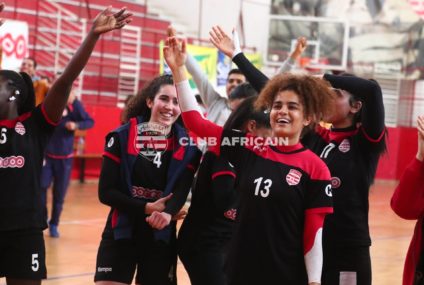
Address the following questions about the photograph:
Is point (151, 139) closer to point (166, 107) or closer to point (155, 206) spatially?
point (166, 107)

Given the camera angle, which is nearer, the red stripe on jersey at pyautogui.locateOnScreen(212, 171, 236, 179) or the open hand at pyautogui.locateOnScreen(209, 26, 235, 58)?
the red stripe on jersey at pyautogui.locateOnScreen(212, 171, 236, 179)

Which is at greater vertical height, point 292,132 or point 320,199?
point 292,132

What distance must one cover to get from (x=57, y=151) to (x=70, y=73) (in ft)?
20.7

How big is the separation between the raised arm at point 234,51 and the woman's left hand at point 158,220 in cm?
114

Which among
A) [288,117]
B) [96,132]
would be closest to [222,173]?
[288,117]

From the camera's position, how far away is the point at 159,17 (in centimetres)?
2236

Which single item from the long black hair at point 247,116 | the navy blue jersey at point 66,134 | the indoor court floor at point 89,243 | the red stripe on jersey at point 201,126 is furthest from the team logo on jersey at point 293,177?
the navy blue jersey at point 66,134

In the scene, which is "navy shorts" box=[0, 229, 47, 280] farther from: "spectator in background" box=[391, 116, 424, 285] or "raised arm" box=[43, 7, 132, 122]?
"spectator in background" box=[391, 116, 424, 285]

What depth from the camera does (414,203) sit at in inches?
163

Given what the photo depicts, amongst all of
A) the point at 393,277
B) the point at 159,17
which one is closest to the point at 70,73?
the point at 393,277

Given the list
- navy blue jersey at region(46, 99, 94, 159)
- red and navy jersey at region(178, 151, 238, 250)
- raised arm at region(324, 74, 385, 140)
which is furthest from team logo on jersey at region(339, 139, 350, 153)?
navy blue jersey at region(46, 99, 94, 159)

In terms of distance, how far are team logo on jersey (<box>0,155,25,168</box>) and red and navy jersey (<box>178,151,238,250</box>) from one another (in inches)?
40.5

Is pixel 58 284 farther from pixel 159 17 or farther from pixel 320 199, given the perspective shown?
pixel 159 17

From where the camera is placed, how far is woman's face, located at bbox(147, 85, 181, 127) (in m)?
4.89
